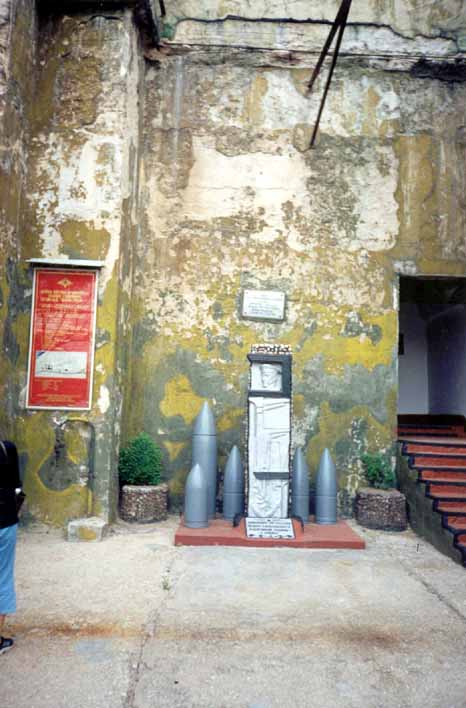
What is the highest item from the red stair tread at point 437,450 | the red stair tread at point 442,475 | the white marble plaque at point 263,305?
the white marble plaque at point 263,305

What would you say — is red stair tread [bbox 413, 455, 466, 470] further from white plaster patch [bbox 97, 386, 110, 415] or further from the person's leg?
the person's leg

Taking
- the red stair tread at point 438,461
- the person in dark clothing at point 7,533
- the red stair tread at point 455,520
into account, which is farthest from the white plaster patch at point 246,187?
the person in dark clothing at point 7,533

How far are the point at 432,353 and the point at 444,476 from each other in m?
4.03

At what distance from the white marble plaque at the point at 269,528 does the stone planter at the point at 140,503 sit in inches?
43.2

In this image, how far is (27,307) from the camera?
5.79 m

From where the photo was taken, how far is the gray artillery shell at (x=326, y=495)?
6.04 metres

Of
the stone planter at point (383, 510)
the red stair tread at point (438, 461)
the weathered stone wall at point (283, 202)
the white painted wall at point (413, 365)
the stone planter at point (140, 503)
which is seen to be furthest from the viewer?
the white painted wall at point (413, 365)

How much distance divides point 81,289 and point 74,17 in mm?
3128

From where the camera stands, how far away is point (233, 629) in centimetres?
335

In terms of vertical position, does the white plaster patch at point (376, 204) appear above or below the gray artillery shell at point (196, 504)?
above

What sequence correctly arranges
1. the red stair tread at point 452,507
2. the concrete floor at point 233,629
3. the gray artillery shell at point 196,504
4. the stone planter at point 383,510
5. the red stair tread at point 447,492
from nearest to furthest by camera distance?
the concrete floor at point 233,629
the red stair tread at point 452,507
the gray artillery shell at point 196,504
the red stair tread at point 447,492
the stone planter at point 383,510

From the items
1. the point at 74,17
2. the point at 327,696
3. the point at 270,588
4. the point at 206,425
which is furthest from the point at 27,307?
the point at 327,696

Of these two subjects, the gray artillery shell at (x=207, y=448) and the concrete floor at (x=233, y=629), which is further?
the gray artillery shell at (x=207, y=448)

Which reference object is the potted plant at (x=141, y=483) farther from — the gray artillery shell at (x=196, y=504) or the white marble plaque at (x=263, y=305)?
the white marble plaque at (x=263, y=305)
